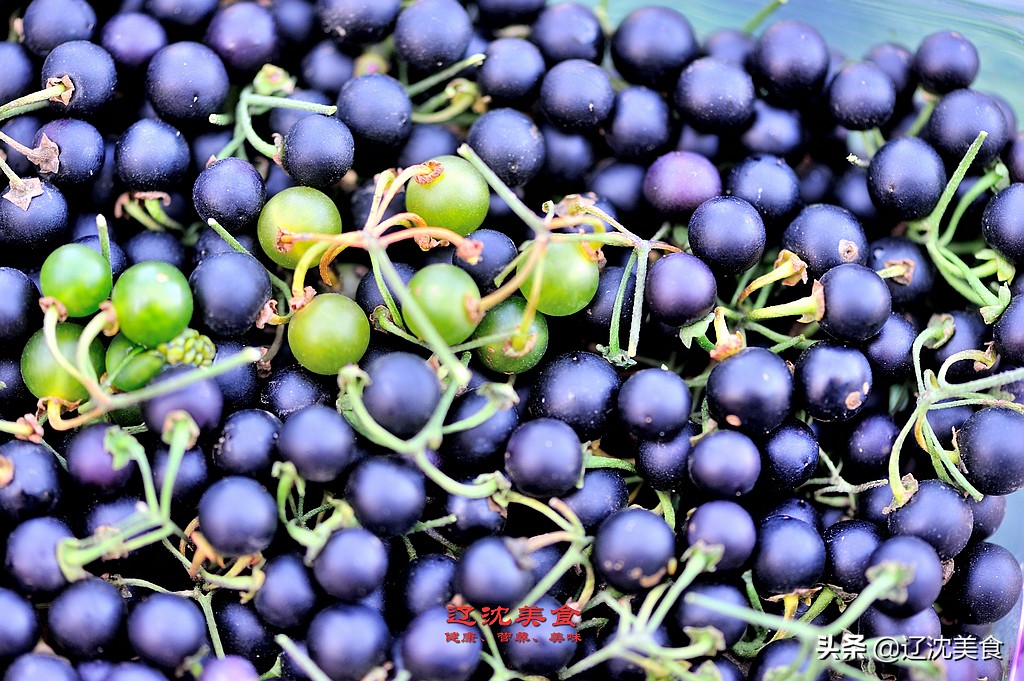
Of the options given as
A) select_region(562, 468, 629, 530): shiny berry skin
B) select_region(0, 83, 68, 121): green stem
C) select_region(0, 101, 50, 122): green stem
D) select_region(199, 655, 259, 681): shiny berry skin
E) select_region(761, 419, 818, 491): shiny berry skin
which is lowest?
select_region(199, 655, 259, 681): shiny berry skin

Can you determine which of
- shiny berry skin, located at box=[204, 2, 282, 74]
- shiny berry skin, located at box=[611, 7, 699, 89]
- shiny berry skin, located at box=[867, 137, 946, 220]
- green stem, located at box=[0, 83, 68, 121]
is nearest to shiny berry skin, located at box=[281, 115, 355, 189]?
shiny berry skin, located at box=[204, 2, 282, 74]

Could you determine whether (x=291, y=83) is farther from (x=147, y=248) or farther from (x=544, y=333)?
(x=544, y=333)

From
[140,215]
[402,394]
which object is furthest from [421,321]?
[140,215]

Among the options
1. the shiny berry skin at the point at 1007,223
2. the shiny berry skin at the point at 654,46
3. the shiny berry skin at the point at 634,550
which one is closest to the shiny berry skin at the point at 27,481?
the shiny berry skin at the point at 634,550

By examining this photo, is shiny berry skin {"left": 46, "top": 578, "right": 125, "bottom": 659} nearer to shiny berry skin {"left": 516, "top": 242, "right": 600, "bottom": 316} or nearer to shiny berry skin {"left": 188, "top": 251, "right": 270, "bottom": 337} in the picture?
shiny berry skin {"left": 188, "top": 251, "right": 270, "bottom": 337}

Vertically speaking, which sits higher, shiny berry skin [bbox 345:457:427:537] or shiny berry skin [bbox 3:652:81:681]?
shiny berry skin [bbox 345:457:427:537]
